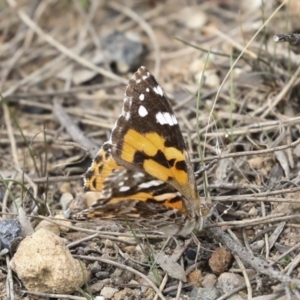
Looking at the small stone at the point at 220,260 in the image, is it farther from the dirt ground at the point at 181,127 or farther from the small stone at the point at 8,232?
the small stone at the point at 8,232

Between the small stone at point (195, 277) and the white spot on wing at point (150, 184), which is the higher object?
the white spot on wing at point (150, 184)

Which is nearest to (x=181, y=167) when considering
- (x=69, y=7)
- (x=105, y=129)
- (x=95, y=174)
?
(x=95, y=174)

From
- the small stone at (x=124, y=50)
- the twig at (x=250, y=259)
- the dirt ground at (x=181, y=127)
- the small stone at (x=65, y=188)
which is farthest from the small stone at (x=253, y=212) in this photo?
the small stone at (x=124, y=50)

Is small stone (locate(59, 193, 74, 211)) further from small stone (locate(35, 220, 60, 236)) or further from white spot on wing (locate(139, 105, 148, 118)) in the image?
white spot on wing (locate(139, 105, 148, 118))

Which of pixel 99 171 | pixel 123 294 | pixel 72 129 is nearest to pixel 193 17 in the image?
pixel 72 129

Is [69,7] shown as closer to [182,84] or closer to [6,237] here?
[182,84]

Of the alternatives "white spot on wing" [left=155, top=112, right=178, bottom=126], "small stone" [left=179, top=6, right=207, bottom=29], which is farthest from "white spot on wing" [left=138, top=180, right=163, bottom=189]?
"small stone" [left=179, top=6, right=207, bottom=29]

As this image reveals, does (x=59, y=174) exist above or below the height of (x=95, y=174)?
below
